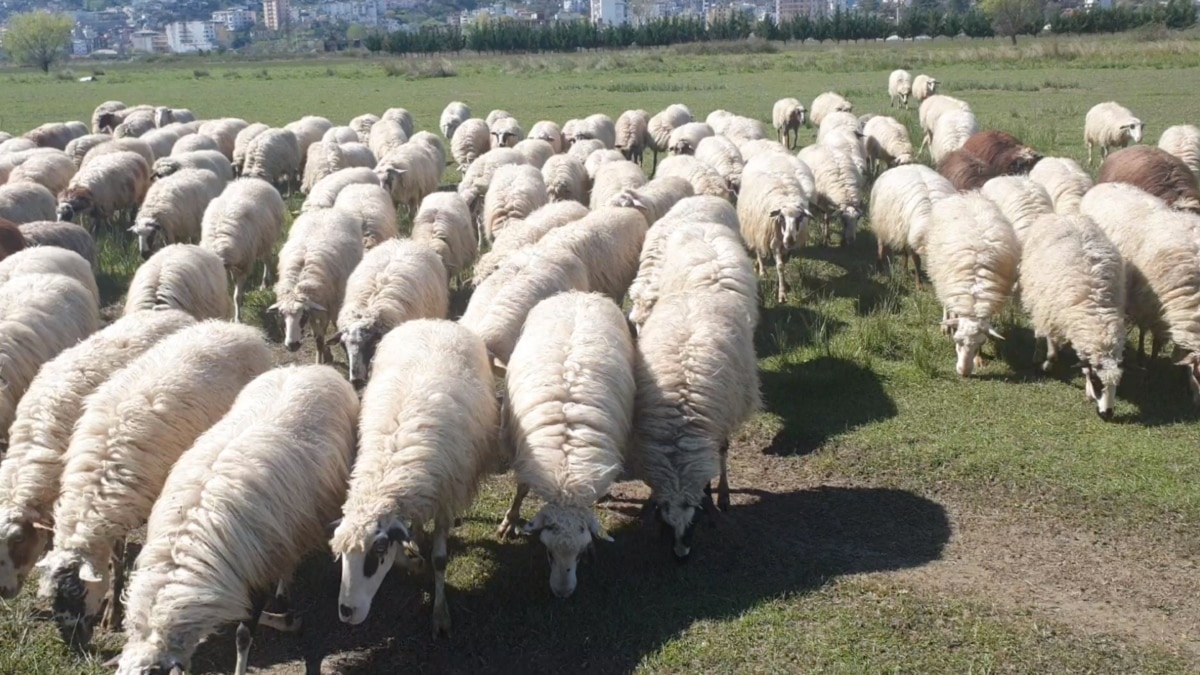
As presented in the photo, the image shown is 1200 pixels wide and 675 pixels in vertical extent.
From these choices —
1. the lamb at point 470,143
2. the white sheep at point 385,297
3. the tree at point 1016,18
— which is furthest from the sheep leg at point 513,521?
the tree at point 1016,18

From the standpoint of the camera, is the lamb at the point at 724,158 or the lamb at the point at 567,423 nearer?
the lamb at the point at 567,423

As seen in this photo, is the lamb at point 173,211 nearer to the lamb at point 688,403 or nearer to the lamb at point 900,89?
the lamb at point 688,403

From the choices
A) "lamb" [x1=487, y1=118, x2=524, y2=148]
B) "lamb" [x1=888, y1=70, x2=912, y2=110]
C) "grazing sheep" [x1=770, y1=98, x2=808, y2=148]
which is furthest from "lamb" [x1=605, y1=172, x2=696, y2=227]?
"lamb" [x1=888, y1=70, x2=912, y2=110]

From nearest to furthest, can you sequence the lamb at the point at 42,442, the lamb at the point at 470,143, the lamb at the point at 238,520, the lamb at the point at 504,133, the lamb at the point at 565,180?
1. the lamb at the point at 238,520
2. the lamb at the point at 42,442
3. the lamb at the point at 565,180
4. the lamb at the point at 504,133
5. the lamb at the point at 470,143

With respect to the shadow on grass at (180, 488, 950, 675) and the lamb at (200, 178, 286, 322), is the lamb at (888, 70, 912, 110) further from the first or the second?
the shadow on grass at (180, 488, 950, 675)

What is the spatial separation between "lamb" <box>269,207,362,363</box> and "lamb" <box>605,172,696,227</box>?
10.2 feet

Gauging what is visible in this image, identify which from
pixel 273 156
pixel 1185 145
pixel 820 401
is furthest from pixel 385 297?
pixel 1185 145

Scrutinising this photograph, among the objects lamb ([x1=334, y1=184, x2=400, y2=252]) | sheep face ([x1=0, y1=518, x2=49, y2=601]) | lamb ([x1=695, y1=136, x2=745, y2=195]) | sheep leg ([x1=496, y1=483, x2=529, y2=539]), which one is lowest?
sheep leg ([x1=496, y1=483, x2=529, y2=539])

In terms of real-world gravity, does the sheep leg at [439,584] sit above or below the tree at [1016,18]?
below

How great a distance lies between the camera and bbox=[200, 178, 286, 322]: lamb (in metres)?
10.9

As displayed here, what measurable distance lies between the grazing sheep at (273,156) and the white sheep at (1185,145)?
14.9 m

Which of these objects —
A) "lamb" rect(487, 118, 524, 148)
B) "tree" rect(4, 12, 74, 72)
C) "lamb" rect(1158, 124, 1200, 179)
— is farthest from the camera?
"tree" rect(4, 12, 74, 72)

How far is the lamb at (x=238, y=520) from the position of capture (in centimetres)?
479

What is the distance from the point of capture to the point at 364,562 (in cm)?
525
